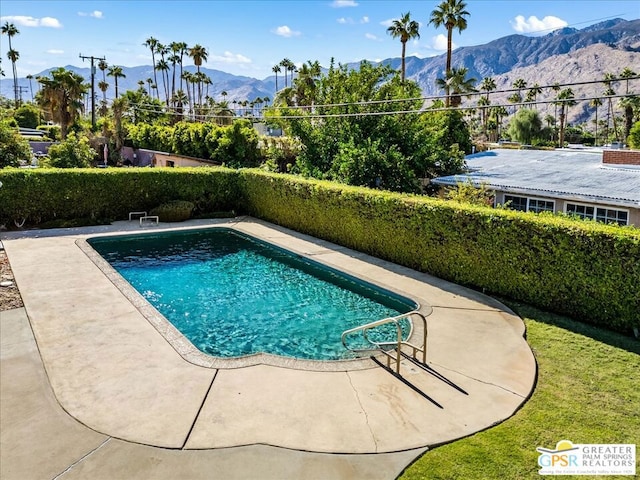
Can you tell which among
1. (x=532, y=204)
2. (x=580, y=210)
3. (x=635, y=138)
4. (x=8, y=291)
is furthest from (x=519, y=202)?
(x=8, y=291)

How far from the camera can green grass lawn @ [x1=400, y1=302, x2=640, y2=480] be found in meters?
5.60

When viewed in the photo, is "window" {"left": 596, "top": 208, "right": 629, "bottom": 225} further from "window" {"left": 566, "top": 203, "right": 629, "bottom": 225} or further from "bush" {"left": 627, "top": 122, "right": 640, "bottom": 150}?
"bush" {"left": 627, "top": 122, "right": 640, "bottom": 150}

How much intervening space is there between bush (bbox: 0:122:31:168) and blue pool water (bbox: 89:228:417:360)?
822 centimetres

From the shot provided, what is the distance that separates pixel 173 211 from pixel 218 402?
1597 centimetres

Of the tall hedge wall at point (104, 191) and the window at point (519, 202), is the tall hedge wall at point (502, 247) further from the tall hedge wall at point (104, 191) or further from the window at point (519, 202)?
the tall hedge wall at point (104, 191)

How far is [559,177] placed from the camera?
17453 mm

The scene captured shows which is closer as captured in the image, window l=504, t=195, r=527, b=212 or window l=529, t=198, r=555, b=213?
window l=529, t=198, r=555, b=213

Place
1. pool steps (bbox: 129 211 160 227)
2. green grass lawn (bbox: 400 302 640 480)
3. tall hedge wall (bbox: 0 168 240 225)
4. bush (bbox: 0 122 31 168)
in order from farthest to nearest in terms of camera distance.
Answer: bush (bbox: 0 122 31 168) < pool steps (bbox: 129 211 160 227) < tall hedge wall (bbox: 0 168 240 225) < green grass lawn (bbox: 400 302 640 480)

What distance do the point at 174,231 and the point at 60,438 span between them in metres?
14.4

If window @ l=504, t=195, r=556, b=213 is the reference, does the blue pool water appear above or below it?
below

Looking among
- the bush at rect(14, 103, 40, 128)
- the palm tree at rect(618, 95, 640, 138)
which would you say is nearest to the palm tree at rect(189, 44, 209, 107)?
the bush at rect(14, 103, 40, 128)

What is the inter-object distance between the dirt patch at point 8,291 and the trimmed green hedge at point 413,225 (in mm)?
6501

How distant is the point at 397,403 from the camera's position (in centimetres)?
701

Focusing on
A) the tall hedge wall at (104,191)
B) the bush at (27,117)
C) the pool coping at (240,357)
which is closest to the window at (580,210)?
the pool coping at (240,357)
